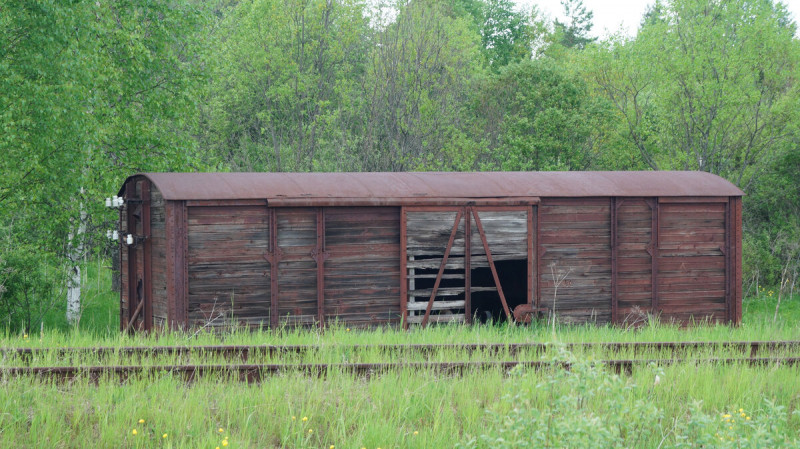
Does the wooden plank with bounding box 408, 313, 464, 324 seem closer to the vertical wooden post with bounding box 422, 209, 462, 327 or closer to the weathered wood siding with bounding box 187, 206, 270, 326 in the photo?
the vertical wooden post with bounding box 422, 209, 462, 327

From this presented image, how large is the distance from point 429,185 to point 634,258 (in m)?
4.33

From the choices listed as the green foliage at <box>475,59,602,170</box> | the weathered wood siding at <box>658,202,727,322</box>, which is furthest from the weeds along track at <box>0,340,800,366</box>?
the green foliage at <box>475,59,602,170</box>

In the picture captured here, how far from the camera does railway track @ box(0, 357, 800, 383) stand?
8141mm

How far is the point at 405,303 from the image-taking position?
1446 cm

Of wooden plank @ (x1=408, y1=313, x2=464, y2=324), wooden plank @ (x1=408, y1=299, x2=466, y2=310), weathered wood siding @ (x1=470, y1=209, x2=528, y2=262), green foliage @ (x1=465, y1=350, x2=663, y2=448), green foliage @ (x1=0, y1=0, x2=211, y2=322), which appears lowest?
wooden plank @ (x1=408, y1=313, x2=464, y2=324)

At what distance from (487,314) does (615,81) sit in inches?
692

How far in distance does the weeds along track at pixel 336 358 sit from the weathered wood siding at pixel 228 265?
3.65 meters

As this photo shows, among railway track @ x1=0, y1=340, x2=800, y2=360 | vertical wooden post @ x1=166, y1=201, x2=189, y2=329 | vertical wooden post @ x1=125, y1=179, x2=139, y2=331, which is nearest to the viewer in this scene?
railway track @ x1=0, y1=340, x2=800, y2=360

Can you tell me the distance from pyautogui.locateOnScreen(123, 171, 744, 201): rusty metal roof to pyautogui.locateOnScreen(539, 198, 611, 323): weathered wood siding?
0.33 m

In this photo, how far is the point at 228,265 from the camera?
44.8ft

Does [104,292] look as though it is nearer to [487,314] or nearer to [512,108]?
[487,314]

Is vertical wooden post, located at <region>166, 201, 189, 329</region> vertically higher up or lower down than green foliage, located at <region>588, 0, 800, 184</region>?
lower down

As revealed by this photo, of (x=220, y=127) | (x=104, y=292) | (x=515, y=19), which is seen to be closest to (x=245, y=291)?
(x=104, y=292)

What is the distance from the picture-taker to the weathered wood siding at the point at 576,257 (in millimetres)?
15242
